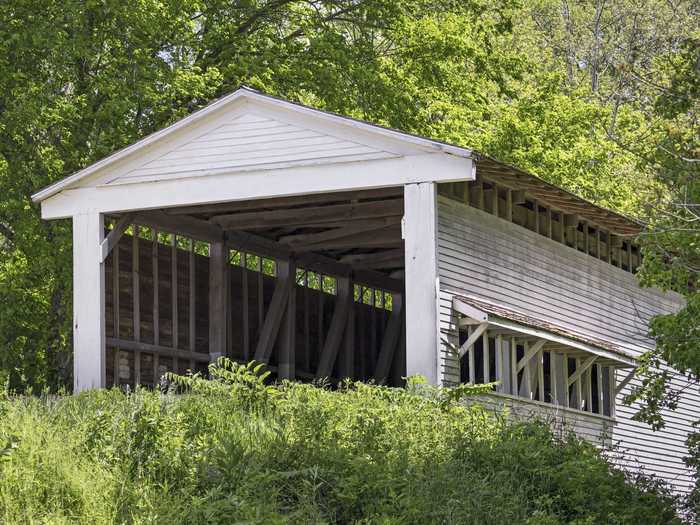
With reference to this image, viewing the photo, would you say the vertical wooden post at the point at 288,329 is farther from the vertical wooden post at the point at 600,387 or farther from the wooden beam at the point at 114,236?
the vertical wooden post at the point at 600,387

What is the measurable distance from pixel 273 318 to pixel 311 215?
3.12 meters

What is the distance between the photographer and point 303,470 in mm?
13492

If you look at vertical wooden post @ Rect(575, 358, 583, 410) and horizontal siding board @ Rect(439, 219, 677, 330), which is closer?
horizontal siding board @ Rect(439, 219, 677, 330)

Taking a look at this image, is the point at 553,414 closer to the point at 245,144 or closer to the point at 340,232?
the point at 340,232

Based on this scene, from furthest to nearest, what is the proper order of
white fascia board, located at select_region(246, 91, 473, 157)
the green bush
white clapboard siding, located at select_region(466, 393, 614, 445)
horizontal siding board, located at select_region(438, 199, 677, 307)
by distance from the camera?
horizontal siding board, located at select_region(438, 199, 677, 307) < white clapboard siding, located at select_region(466, 393, 614, 445) < white fascia board, located at select_region(246, 91, 473, 157) < the green bush

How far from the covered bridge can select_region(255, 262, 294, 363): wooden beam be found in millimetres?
37

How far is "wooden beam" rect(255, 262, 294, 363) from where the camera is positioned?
25.2 m

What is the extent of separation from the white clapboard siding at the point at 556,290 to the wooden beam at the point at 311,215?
2053 millimetres

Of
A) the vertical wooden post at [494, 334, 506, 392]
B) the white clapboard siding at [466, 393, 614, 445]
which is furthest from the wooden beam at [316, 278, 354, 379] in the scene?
the vertical wooden post at [494, 334, 506, 392]

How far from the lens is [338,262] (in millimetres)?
28688

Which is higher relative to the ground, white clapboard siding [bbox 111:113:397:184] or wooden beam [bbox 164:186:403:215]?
white clapboard siding [bbox 111:113:397:184]

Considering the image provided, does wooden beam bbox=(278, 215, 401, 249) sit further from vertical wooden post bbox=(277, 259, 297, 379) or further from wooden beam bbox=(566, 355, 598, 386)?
wooden beam bbox=(566, 355, 598, 386)

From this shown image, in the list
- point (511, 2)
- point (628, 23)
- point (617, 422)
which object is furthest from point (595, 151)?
point (628, 23)

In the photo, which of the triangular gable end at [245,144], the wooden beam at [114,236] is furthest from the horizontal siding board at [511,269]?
the wooden beam at [114,236]
